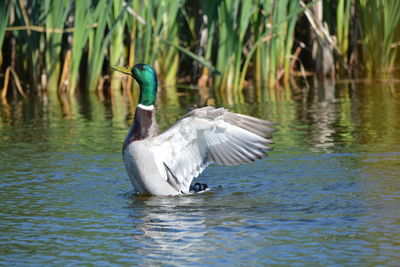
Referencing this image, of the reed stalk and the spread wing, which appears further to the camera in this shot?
the reed stalk

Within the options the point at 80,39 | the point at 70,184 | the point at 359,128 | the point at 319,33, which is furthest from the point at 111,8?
the point at 70,184

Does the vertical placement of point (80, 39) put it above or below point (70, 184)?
above

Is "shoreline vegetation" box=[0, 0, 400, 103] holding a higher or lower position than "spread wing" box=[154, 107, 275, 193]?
higher

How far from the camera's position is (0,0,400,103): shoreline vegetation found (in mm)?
11469

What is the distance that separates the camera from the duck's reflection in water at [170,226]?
5.13 metres

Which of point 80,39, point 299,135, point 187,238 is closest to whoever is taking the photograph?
point 187,238

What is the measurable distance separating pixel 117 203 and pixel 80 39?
555 cm

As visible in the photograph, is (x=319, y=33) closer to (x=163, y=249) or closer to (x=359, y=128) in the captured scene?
(x=359, y=128)

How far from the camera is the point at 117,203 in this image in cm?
647

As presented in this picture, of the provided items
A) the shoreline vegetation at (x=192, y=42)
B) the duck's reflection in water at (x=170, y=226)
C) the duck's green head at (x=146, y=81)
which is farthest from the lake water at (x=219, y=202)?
the shoreline vegetation at (x=192, y=42)

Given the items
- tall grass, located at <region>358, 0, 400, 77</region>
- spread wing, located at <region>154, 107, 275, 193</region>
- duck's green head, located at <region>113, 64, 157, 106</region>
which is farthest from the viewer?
tall grass, located at <region>358, 0, 400, 77</region>

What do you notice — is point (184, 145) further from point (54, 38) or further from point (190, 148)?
point (54, 38)

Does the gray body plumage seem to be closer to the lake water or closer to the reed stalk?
the lake water

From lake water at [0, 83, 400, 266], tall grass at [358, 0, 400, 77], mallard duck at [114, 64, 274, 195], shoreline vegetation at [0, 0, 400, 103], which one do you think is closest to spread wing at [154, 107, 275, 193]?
mallard duck at [114, 64, 274, 195]
